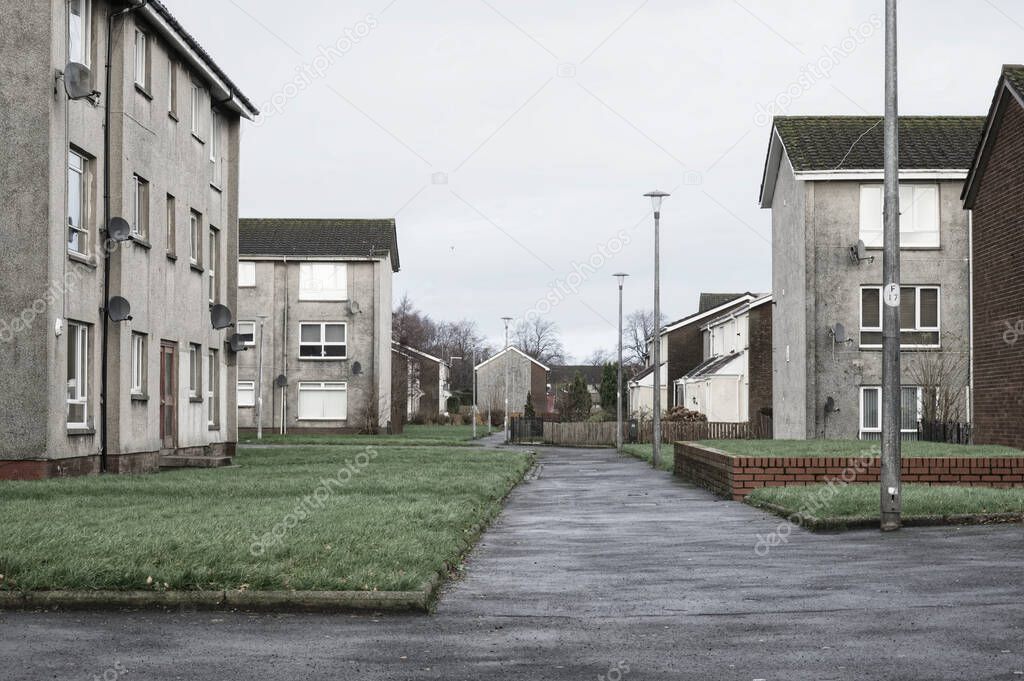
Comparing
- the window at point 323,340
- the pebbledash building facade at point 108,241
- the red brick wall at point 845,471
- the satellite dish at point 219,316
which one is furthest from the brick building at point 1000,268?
the window at point 323,340

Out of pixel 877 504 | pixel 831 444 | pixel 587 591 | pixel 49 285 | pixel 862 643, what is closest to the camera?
pixel 862 643

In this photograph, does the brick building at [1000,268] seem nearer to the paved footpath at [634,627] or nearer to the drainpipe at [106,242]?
the paved footpath at [634,627]

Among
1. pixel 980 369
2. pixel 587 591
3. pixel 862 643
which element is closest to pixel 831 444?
pixel 980 369

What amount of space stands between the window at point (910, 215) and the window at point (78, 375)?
76.6 ft

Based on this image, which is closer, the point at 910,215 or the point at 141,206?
the point at 141,206

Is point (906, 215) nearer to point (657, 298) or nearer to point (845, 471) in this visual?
point (657, 298)

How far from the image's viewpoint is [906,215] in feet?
122

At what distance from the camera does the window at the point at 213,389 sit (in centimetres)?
3011

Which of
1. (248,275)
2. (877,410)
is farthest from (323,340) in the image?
(877,410)

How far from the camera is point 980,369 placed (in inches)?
1041

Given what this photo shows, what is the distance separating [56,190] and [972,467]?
14.1 m

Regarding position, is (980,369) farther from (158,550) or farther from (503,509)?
(158,550)

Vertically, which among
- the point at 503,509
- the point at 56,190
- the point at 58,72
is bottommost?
the point at 503,509

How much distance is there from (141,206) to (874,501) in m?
15.5
